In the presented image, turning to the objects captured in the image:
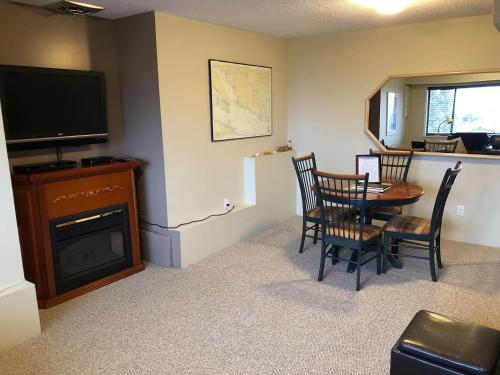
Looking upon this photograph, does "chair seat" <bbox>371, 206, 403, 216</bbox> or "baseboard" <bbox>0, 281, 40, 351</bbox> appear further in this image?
"chair seat" <bbox>371, 206, 403, 216</bbox>

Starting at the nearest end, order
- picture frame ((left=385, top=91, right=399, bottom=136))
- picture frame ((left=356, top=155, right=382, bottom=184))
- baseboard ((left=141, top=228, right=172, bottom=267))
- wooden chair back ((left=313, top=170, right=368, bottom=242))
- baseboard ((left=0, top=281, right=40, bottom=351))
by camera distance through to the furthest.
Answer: baseboard ((left=0, top=281, right=40, bottom=351)), wooden chair back ((left=313, top=170, right=368, bottom=242)), baseboard ((left=141, top=228, right=172, bottom=267)), picture frame ((left=356, top=155, right=382, bottom=184)), picture frame ((left=385, top=91, right=399, bottom=136))

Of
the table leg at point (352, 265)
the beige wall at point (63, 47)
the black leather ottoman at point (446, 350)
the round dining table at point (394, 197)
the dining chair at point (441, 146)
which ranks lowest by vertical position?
the table leg at point (352, 265)

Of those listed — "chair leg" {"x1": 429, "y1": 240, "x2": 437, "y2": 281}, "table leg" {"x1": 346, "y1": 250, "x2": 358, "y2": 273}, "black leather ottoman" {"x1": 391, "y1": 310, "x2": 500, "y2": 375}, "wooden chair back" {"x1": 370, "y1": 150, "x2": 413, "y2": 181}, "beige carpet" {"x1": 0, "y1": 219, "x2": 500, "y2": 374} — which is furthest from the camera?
"wooden chair back" {"x1": 370, "y1": 150, "x2": 413, "y2": 181}

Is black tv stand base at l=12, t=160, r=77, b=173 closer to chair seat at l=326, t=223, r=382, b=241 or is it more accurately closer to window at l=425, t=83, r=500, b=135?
chair seat at l=326, t=223, r=382, b=241

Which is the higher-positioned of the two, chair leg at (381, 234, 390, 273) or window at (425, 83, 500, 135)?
window at (425, 83, 500, 135)

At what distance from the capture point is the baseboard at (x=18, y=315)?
247 centimetres

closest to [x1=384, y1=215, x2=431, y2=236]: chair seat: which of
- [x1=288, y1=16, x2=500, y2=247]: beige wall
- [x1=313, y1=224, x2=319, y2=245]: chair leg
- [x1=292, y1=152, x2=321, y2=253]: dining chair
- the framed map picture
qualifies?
[x1=292, y1=152, x2=321, y2=253]: dining chair

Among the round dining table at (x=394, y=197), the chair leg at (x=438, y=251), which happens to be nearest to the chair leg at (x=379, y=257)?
the round dining table at (x=394, y=197)

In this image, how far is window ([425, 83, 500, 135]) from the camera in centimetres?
392

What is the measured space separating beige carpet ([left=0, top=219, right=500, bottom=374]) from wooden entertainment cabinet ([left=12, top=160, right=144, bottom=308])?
0.55ft

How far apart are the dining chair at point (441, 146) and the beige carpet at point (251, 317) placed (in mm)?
1059

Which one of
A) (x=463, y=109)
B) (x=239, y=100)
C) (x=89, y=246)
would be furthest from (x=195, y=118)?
(x=463, y=109)

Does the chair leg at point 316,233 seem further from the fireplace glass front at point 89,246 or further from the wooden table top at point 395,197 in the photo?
the fireplace glass front at point 89,246

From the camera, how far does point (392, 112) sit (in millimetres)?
4414
